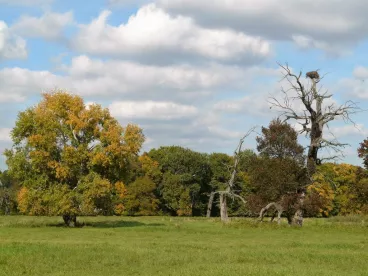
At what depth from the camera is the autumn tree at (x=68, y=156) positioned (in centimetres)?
4816

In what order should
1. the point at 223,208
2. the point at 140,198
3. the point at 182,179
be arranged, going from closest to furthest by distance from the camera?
the point at 223,208 → the point at 140,198 → the point at 182,179

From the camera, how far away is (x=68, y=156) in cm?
4938

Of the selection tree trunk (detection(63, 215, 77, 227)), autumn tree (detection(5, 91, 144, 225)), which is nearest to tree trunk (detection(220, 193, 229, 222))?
autumn tree (detection(5, 91, 144, 225))

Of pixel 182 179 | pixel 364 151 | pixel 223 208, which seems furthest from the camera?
pixel 182 179

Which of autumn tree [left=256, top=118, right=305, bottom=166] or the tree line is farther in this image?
autumn tree [left=256, top=118, right=305, bottom=166]

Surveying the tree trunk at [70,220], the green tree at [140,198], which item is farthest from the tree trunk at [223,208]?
the green tree at [140,198]

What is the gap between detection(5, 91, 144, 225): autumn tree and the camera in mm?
48156

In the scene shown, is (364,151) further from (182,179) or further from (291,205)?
(182,179)

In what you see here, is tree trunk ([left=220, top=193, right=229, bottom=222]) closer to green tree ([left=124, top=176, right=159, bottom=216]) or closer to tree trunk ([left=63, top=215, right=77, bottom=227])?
tree trunk ([left=63, top=215, right=77, bottom=227])

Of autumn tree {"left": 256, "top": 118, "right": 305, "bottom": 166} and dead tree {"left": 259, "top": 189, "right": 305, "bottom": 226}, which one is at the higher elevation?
autumn tree {"left": 256, "top": 118, "right": 305, "bottom": 166}

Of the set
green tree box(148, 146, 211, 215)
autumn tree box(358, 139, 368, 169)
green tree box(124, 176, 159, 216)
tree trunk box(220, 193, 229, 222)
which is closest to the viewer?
autumn tree box(358, 139, 368, 169)

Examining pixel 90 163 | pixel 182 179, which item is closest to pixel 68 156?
pixel 90 163

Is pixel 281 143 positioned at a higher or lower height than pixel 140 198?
higher

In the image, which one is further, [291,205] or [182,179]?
[182,179]
